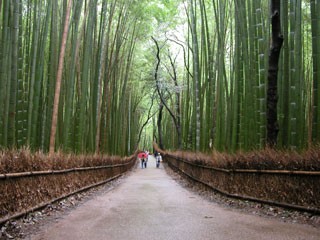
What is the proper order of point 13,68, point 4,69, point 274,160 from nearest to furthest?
point 274,160
point 4,69
point 13,68

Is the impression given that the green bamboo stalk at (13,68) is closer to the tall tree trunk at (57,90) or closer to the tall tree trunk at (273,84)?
the tall tree trunk at (57,90)

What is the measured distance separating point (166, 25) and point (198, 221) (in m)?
13.0

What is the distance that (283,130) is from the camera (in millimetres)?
5770

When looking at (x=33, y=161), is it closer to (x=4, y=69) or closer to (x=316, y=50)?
(x=4, y=69)

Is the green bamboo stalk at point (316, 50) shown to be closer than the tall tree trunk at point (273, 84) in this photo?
Yes

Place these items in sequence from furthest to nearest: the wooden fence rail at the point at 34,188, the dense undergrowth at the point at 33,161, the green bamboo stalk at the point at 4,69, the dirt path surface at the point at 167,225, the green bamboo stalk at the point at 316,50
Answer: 1. the green bamboo stalk at the point at 4,69
2. the green bamboo stalk at the point at 316,50
3. the dense undergrowth at the point at 33,161
4. the wooden fence rail at the point at 34,188
5. the dirt path surface at the point at 167,225

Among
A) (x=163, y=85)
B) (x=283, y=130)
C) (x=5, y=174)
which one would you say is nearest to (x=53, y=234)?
(x=5, y=174)

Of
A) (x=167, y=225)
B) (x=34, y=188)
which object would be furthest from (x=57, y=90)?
(x=167, y=225)

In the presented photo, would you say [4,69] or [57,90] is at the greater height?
[4,69]

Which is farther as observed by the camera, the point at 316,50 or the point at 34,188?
the point at 316,50

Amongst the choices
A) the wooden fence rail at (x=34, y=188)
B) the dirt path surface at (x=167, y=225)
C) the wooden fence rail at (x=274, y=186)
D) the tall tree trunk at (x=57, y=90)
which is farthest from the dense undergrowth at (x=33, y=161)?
the wooden fence rail at (x=274, y=186)

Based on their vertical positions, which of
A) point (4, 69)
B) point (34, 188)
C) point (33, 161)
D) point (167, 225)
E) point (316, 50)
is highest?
point (316, 50)

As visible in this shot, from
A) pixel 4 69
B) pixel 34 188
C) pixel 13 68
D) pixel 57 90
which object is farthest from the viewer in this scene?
pixel 57 90

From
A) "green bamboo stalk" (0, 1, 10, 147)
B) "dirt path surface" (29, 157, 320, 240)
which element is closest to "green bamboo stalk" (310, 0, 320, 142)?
"dirt path surface" (29, 157, 320, 240)
